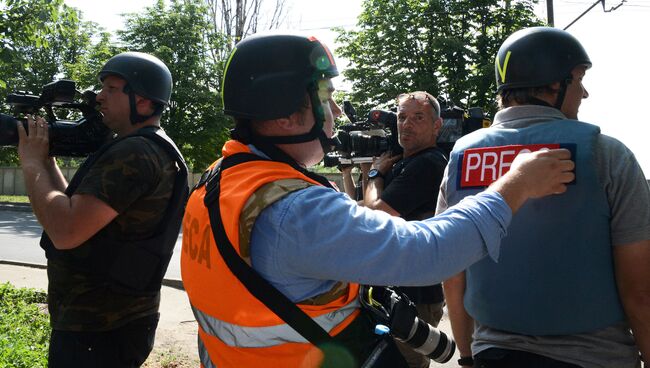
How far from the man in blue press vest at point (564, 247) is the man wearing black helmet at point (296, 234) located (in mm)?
434

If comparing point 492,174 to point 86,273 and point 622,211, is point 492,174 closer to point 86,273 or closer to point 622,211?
point 622,211

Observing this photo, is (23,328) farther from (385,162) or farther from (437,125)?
(437,125)

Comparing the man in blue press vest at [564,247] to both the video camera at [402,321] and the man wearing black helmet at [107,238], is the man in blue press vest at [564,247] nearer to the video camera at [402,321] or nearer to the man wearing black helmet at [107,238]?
the video camera at [402,321]

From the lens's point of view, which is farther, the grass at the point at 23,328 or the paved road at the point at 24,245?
the paved road at the point at 24,245

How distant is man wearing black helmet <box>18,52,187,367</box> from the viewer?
7.78ft

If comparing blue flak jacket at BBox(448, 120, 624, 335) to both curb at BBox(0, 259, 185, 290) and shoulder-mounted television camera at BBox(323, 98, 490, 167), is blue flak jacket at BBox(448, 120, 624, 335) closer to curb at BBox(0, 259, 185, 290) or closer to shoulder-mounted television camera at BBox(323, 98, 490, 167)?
shoulder-mounted television camera at BBox(323, 98, 490, 167)

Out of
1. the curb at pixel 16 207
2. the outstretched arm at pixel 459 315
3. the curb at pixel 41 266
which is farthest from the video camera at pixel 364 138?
the curb at pixel 16 207

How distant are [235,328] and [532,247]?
3.42ft

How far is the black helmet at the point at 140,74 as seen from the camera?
9.56 ft

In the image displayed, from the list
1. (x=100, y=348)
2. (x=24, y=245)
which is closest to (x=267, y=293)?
(x=100, y=348)

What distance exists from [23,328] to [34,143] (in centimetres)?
318

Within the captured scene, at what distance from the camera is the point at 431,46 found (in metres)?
22.9

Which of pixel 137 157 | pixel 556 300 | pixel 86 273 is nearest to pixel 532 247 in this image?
pixel 556 300

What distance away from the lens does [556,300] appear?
1.89 metres
